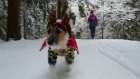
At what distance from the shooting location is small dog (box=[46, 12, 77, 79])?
3797 millimetres

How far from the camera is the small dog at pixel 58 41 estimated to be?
12.5ft

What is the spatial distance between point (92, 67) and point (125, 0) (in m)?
16.8

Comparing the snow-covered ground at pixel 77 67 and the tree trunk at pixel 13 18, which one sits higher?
the tree trunk at pixel 13 18

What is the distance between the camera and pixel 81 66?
210 inches

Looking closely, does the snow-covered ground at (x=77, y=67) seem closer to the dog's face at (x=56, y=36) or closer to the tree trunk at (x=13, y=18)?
the dog's face at (x=56, y=36)

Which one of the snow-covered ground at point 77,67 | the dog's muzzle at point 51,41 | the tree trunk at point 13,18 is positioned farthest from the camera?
the tree trunk at point 13,18

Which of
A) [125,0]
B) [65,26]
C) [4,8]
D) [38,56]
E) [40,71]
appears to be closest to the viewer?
[65,26]

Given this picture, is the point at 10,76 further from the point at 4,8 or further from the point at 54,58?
the point at 4,8

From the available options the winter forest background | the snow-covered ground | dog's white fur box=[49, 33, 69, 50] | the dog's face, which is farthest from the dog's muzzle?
the winter forest background

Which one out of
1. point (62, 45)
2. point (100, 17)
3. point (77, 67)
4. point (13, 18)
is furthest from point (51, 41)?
point (100, 17)

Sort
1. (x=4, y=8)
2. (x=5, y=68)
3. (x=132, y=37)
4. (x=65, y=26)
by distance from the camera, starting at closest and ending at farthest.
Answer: (x=65, y=26), (x=5, y=68), (x=4, y=8), (x=132, y=37)

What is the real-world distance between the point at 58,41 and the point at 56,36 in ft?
0.31

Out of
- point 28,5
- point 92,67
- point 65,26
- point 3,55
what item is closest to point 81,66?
point 92,67

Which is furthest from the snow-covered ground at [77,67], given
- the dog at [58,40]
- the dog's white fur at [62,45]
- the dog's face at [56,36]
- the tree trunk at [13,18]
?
the tree trunk at [13,18]
